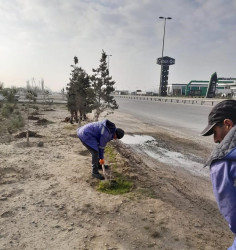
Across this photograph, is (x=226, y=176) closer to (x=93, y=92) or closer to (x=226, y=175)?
(x=226, y=175)

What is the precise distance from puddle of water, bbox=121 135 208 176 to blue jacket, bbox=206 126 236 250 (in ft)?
19.8

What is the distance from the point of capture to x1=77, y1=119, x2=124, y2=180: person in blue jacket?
541 cm

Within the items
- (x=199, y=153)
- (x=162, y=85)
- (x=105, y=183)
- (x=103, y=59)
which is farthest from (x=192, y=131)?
(x=162, y=85)

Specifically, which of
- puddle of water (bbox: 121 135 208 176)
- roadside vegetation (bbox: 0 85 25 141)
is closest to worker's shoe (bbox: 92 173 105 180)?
puddle of water (bbox: 121 135 208 176)

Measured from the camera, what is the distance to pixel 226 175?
1215 millimetres

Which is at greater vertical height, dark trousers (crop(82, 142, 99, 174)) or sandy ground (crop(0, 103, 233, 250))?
dark trousers (crop(82, 142, 99, 174))

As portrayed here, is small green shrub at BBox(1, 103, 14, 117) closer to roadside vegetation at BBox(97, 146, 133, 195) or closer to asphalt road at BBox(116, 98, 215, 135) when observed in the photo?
asphalt road at BBox(116, 98, 215, 135)

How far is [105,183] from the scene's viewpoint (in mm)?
5234

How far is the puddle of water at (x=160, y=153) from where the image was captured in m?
7.55

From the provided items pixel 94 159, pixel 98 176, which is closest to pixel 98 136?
pixel 94 159

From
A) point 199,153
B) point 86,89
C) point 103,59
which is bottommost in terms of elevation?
point 199,153

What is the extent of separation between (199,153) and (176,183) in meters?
3.86

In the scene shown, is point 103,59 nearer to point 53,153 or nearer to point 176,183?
point 53,153

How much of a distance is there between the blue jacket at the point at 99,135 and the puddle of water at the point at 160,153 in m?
3.20
